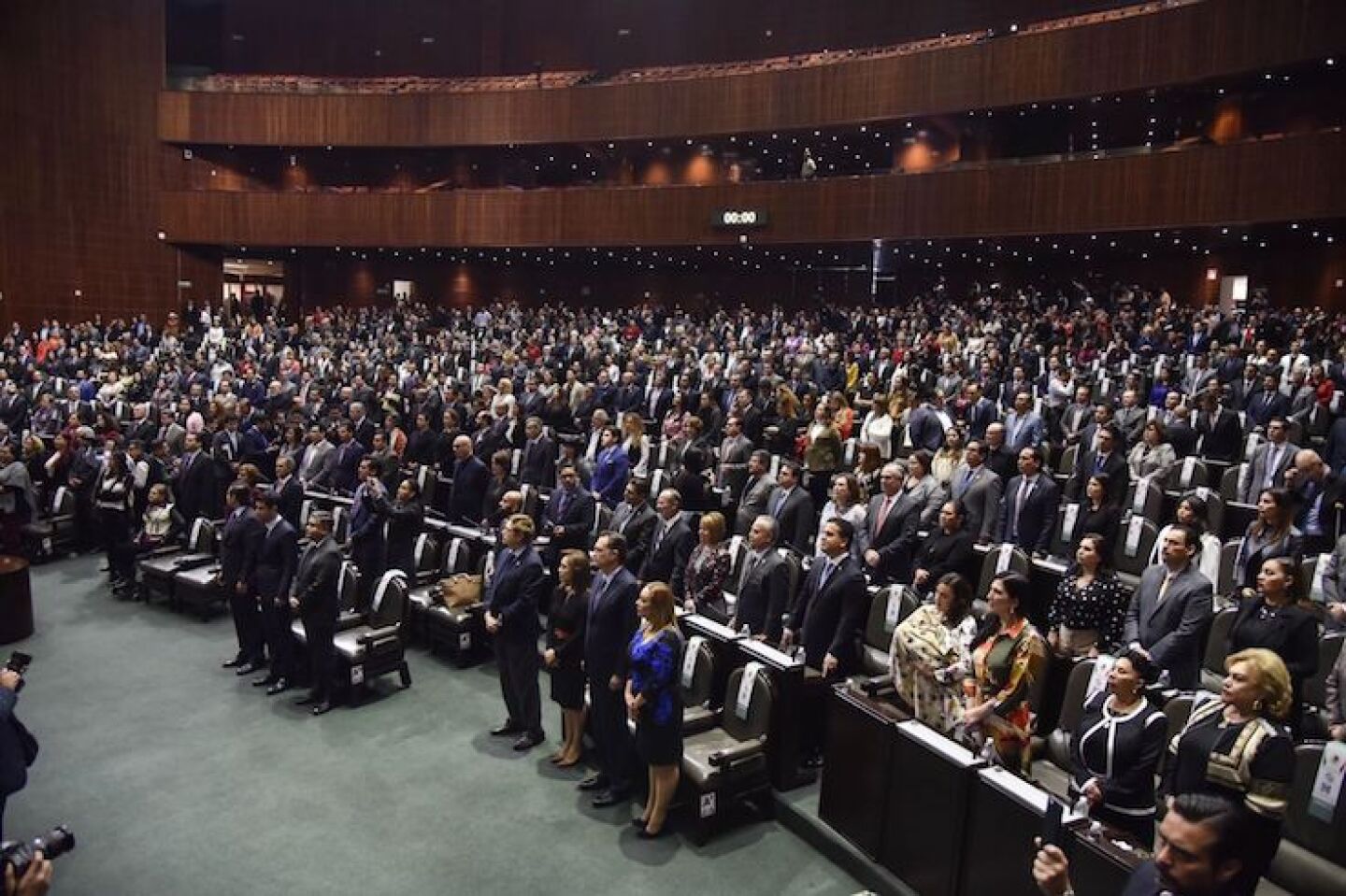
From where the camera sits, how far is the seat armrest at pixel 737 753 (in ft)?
16.7

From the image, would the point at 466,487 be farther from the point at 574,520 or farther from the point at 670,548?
the point at 670,548

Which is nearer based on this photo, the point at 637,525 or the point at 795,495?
the point at 795,495

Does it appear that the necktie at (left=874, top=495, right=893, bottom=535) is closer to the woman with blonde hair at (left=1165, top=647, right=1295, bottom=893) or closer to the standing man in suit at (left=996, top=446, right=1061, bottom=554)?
the standing man in suit at (left=996, top=446, right=1061, bottom=554)

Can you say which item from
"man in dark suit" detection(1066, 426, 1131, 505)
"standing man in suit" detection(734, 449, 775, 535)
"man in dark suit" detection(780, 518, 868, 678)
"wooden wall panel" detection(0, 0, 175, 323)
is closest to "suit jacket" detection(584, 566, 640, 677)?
"man in dark suit" detection(780, 518, 868, 678)

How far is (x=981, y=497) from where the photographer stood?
23.4ft

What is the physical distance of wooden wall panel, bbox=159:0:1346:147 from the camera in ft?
52.9

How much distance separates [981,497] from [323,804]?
16.2 ft

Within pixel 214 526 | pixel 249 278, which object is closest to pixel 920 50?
pixel 214 526

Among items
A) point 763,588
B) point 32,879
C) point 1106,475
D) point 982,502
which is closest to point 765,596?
point 763,588

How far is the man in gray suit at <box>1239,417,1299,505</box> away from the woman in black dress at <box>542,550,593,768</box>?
5568 millimetres

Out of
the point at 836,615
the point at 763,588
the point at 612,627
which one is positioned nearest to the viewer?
the point at 612,627

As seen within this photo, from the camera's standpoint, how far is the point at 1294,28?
50.8 feet

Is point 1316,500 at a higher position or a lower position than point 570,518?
higher

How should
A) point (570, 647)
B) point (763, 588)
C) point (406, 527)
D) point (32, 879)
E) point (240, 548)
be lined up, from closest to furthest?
point (32, 879), point (570, 647), point (763, 588), point (240, 548), point (406, 527)
